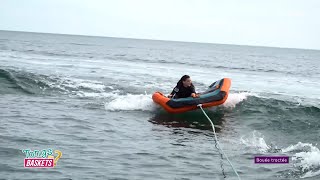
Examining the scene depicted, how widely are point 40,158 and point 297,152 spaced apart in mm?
5584

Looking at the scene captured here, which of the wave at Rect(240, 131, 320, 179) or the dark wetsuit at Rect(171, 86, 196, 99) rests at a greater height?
the dark wetsuit at Rect(171, 86, 196, 99)

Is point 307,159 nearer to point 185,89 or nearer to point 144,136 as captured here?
point 144,136

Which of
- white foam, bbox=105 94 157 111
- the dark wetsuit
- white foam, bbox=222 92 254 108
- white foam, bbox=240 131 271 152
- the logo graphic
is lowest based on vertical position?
the logo graphic

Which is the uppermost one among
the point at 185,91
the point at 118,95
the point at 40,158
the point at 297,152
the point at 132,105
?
the point at 185,91

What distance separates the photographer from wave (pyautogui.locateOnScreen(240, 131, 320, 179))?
26.0 feet

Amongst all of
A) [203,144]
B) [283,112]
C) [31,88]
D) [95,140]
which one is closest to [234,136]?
[203,144]

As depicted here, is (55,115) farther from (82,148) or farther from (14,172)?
(14,172)

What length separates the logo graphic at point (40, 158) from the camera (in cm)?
746

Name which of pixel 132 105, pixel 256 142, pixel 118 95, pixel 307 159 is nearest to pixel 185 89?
pixel 132 105

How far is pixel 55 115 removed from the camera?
40.2ft

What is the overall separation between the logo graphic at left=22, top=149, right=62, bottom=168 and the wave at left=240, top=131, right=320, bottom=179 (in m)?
4.26

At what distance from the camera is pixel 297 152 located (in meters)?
9.59

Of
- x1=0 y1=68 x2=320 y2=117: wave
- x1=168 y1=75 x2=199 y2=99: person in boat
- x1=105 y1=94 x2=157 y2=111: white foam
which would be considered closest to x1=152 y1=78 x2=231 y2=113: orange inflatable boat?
x1=168 y1=75 x2=199 y2=99: person in boat

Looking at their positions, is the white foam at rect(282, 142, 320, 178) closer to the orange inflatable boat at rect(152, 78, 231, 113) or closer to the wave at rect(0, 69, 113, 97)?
the orange inflatable boat at rect(152, 78, 231, 113)
